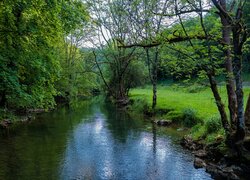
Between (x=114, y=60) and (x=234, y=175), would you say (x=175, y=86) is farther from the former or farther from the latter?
(x=114, y=60)

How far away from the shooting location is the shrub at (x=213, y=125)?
1998 centimetres

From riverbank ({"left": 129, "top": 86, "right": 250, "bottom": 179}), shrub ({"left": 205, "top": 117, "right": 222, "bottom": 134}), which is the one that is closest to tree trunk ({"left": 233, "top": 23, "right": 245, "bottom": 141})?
riverbank ({"left": 129, "top": 86, "right": 250, "bottom": 179})

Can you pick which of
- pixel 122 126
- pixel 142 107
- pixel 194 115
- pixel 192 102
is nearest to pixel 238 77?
pixel 194 115

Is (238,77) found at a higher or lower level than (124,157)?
higher

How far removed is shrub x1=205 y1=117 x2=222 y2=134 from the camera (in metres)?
20.0

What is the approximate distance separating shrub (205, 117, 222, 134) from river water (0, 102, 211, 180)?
7.72ft

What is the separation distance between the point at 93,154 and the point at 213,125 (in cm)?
798

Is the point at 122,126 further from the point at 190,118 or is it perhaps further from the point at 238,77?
the point at 238,77

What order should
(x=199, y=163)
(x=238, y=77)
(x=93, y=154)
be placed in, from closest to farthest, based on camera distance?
(x=238, y=77), (x=199, y=163), (x=93, y=154)

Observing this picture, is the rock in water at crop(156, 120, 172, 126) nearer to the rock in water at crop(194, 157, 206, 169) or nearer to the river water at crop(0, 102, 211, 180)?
the river water at crop(0, 102, 211, 180)

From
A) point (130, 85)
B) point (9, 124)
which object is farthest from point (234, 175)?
point (130, 85)

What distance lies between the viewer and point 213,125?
2025 cm

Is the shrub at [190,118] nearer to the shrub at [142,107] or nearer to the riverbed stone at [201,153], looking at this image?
the riverbed stone at [201,153]

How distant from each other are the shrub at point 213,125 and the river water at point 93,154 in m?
2.35
